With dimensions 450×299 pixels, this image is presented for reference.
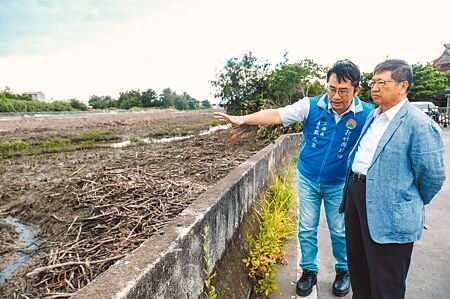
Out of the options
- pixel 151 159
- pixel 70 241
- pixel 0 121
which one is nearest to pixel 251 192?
pixel 70 241

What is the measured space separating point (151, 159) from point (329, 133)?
688cm

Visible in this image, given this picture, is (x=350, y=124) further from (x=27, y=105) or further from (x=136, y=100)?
(x=136, y=100)

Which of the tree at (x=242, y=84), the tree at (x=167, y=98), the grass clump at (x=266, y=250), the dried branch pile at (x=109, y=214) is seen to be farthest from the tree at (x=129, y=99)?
the grass clump at (x=266, y=250)

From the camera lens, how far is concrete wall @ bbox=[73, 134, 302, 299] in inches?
63.3

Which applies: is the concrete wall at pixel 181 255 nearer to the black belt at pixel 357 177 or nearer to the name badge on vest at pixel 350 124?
the black belt at pixel 357 177

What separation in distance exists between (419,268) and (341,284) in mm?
933

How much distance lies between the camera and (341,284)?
2.95 m

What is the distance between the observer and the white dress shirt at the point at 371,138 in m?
2.11

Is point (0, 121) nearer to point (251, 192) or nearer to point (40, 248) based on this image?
point (40, 248)

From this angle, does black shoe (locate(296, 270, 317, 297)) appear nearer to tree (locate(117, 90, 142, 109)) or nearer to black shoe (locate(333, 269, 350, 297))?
black shoe (locate(333, 269, 350, 297))

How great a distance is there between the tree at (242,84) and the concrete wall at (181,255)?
9.50m

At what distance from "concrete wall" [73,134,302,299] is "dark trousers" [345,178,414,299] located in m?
1.04

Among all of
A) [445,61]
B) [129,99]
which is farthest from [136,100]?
[445,61]

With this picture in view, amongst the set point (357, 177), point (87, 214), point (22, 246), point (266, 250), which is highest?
point (357, 177)
